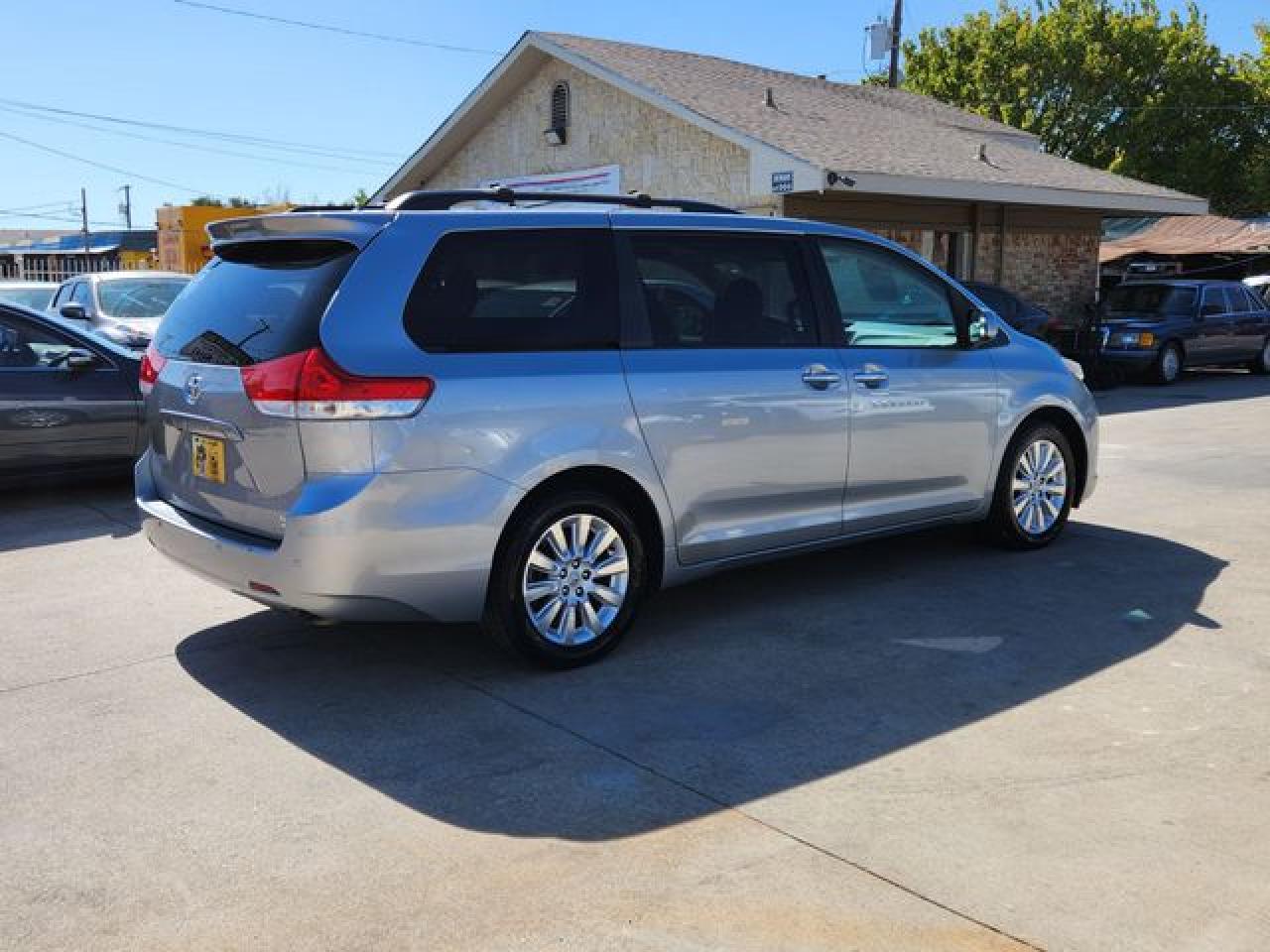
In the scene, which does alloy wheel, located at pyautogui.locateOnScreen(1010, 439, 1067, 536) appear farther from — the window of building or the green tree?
the green tree

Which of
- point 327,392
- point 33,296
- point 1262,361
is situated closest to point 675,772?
point 327,392

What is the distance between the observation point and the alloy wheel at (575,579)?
463 cm

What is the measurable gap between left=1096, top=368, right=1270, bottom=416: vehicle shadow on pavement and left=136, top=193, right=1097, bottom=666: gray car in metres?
9.39

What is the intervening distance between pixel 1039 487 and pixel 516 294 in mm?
3484

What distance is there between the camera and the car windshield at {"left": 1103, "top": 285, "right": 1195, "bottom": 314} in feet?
58.5

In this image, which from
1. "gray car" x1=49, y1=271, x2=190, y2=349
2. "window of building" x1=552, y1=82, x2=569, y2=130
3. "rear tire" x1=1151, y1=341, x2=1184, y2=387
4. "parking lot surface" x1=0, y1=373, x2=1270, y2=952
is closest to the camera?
"parking lot surface" x1=0, y1=373, x2=1270, y2=952

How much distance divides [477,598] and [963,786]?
182cm

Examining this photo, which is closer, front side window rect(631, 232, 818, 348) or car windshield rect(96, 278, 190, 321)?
front side window rect(631, 232, 818, 348)

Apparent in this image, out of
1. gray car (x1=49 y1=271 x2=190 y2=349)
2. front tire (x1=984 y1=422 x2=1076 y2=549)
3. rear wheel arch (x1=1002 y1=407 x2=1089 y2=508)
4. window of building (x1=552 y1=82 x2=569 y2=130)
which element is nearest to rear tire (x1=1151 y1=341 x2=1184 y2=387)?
window of building (x1=552 y1=82 x2=569 y2=130)

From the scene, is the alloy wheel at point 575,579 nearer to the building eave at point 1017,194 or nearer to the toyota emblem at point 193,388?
the toyota emblem at point 193,388

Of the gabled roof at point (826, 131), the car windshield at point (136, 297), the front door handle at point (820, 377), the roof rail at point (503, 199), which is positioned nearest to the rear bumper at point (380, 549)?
the roof rail at point (503, 199)

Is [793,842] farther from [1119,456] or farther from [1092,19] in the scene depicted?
[1092,19]

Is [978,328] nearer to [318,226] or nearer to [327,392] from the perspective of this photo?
[318,226]

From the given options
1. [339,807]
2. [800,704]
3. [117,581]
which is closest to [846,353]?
[800,704]
